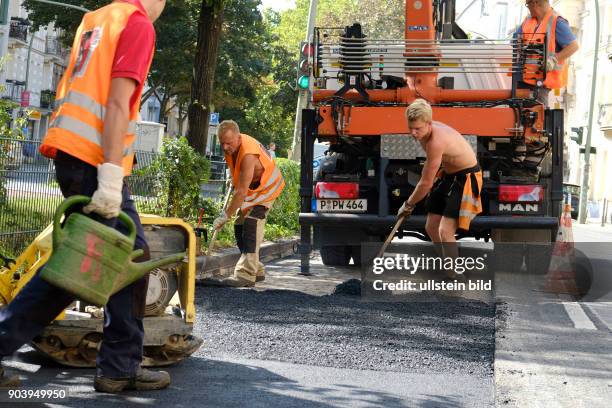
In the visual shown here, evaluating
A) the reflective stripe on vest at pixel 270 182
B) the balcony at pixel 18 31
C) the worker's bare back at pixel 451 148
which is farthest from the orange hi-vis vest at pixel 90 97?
the balcony at pixel 18 31

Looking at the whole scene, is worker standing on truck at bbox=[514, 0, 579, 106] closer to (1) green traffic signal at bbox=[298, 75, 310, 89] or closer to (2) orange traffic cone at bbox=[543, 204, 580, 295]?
(2) orange traffic cone at bbox=[543, 204, 580, 295]

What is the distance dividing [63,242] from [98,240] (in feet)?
0.43

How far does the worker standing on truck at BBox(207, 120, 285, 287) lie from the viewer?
32.0 feet

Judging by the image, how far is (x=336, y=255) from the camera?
12.9m

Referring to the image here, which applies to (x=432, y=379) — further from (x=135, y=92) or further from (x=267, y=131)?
(x=267, y=131)

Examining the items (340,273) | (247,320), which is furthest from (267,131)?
(247,320)

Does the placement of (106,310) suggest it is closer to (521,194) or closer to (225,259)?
(521,194)

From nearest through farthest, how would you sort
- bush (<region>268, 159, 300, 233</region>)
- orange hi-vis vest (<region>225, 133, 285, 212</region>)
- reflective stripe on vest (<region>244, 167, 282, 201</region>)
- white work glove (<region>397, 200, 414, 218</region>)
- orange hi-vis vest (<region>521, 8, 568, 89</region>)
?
white work glove (<region>397, 200, 414, 218</region>)
orange hi-vis vest (<region>225, 133, 285, 212</region>)
reflective stripe on vest (<region>244, 167, 282, 201</region>)
orange hi-vis vest (<region>521, 8, 568, 89</region>)
bush (<region>268, 159, 300, 233</region>)

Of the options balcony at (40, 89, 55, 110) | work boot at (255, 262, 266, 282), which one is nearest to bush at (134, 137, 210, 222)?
work boot at (255, 262, 266, 282)

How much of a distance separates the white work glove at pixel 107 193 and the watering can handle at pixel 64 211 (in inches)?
1.8

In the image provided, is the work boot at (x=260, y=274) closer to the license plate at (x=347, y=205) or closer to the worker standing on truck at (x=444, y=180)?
the license plate at (x=347, y=205)

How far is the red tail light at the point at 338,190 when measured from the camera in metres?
11.2

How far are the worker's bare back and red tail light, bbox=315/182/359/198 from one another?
6.02ft

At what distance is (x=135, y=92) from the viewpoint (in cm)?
450
